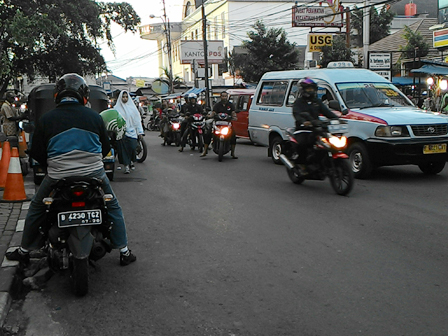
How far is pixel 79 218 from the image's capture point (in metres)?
4.54

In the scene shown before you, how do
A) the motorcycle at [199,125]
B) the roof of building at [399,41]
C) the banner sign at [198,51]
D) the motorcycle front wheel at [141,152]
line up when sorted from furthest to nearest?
1. the banner sign at [198,51]
2. the roof of building at [399,41]
3. the motorcycle at [199,125]
4. the motorcycle front wheel at [141,152]

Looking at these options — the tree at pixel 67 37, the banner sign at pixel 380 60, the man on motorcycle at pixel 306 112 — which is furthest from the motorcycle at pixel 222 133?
the tree at pixel 67 37

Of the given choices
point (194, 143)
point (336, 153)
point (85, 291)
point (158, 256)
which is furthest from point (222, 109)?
point (85, 291)

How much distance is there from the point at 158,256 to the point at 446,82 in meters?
12.8

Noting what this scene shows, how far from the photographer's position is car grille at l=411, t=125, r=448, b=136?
1000cm

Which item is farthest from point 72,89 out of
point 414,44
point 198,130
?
point 414,44

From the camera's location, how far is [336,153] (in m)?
8.95

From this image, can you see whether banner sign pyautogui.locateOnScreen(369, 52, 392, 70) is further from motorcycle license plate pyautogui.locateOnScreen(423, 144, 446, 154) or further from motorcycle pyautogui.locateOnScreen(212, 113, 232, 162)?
motorcycle license plate pyautogui.locateOnScreen(423, 144, 446, 154)

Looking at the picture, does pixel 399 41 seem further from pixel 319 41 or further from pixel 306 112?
pixel 306 112

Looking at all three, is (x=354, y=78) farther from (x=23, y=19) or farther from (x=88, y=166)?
(x=23, y=19)

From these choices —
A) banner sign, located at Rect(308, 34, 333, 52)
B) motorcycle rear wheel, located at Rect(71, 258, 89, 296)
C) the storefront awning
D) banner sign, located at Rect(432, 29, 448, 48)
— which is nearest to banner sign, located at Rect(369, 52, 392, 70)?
the storefront awning

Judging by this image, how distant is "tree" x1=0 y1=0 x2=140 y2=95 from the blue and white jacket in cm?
2375

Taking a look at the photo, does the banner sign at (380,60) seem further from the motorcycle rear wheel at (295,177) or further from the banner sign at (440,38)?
the motorcycle rear wheel at (295,177)

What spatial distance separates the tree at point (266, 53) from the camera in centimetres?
4162
